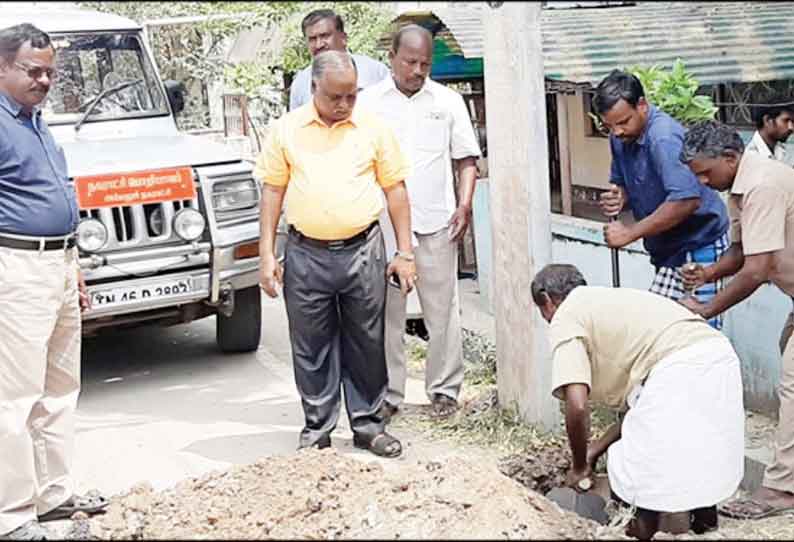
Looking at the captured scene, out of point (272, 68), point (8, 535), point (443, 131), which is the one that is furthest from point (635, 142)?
point (272, 68)

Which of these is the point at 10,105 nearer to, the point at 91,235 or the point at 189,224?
the point at 91,235

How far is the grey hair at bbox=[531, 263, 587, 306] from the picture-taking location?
13.6ft

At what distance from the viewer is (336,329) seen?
5.24 meters

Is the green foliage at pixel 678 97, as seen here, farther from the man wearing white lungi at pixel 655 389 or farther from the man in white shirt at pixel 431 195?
the man wearing white lungi at pixel 655 389

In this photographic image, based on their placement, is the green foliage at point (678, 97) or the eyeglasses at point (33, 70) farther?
the green foliage at point (678, 97)

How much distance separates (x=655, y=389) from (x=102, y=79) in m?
4.91

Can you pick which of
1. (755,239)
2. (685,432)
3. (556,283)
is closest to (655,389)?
(685,432)

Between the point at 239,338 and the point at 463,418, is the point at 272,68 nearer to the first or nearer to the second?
the point at 239,338

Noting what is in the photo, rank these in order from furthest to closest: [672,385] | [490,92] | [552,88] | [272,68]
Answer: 1. [272,68]
2. [552,88]
3. [490,92]
4. [672,385]

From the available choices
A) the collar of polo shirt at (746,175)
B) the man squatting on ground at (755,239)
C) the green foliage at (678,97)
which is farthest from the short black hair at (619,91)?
→ the green foliage at (678,97)

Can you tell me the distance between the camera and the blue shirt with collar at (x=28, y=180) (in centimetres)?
421

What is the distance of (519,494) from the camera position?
357 cm

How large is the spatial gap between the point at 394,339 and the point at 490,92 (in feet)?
4.69

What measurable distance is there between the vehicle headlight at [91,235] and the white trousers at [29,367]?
5.96 feet
